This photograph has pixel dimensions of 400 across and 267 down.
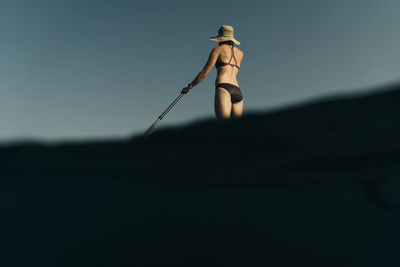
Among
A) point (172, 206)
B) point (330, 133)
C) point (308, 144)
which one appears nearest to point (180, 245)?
point (172, 206)

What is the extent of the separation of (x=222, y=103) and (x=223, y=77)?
0.57m

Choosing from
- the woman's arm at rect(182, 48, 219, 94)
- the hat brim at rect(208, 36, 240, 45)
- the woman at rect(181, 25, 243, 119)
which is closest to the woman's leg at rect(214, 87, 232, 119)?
the woman at rect(181, 25, 243, 119)

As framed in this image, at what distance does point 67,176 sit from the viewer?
396 cm

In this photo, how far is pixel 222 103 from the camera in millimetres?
4387

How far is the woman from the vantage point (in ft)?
14.5

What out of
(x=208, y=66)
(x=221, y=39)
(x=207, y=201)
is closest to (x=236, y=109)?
(x=208, y=66)

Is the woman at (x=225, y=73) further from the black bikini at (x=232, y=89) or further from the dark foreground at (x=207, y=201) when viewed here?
the dark foreground at (x=207, y=201)

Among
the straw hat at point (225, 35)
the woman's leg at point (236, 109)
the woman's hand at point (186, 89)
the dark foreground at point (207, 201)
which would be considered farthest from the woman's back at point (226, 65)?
the dark foreground at point (207, 201)

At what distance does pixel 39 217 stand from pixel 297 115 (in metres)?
4.53

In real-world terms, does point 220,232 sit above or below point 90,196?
below

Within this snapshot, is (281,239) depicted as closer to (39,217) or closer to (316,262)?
(316,262)

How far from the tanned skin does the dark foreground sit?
1356mm

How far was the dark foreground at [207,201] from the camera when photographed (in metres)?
3.23

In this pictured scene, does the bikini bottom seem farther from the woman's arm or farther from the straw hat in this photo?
the straw hat
